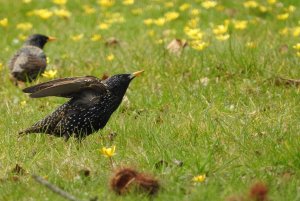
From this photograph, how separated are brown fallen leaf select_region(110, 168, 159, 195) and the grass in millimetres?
44

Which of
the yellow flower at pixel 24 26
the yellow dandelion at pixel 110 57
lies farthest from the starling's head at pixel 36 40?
the yellow flower at pixel 24 26

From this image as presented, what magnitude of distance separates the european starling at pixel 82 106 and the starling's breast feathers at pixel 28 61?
1.98m

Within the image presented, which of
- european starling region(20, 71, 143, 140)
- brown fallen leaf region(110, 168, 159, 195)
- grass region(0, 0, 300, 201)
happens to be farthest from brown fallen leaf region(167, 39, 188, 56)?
brown fallen leaf region(110, 168, 159, 195)

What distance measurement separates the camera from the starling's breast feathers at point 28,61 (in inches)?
298

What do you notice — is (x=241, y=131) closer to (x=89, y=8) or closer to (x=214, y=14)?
(x=214, y=14)

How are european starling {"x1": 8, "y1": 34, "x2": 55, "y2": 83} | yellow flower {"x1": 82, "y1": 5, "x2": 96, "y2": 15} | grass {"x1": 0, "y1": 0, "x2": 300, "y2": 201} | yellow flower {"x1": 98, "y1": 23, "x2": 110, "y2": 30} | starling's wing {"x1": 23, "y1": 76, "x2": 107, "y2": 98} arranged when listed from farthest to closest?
yellow flower {"x1": 82, "y1": 5, "x2": 96, "y2": 15} → yellow flower {"x1": 98, "y1": 23, "x2": 110, "y2": 30} → european starling {"x1": 8, "y1": 34, "x2": 55, "y2": 83} → starling's wing {"x1": 23, "y1": 76, "x2": 107, "y2": 98} → grass {"x1": 0, "y1": 0, "x2": 300, "y2": 201}

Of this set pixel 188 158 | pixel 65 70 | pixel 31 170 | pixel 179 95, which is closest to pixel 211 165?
pixel 188 158

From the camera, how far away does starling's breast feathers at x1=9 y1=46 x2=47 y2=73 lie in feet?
24.9

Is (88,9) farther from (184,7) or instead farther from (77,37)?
(77,37)

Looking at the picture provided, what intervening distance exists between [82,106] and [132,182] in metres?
1.55

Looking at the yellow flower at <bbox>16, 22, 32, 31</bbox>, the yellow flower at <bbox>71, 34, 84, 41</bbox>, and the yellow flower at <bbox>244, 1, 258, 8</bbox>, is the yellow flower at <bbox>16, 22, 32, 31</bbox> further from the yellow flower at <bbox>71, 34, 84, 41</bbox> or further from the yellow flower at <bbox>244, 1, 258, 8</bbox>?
the yellow flower at <bbox>244, 1, 258, 8</bbox>

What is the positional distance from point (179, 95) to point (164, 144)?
4.99ft

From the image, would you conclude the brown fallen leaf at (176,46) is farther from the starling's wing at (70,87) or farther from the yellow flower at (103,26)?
the starling's wing at (70,87)

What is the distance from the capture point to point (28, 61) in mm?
7668
